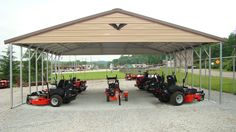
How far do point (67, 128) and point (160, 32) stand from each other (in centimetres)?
502

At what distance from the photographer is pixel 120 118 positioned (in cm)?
730

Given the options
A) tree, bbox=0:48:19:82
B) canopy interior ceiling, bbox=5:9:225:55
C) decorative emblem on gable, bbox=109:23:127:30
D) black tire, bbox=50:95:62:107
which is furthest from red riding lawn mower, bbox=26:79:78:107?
tree, bbox=0:48:19:82

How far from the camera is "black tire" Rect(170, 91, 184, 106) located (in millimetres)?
9438

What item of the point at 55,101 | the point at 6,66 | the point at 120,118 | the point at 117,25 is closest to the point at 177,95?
the point at 120,118

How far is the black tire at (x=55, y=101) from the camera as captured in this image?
31.3ft

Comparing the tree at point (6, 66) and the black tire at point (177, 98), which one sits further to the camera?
the tree at point (6, 66)

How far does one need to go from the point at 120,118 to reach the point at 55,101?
333 cm

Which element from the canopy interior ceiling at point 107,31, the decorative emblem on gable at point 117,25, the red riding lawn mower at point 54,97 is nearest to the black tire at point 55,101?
the red riding lawn mower at point 54,97

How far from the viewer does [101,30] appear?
927cm

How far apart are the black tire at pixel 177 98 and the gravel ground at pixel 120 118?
0.22 metres

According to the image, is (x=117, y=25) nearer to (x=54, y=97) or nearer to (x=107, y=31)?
(x=107, y=31)

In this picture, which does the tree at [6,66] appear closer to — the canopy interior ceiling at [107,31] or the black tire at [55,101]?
the canopy interior ceiling at [107,31]

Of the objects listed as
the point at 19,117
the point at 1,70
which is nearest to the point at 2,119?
the point at 19,117

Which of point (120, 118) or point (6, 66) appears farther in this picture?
point (6, 66)
